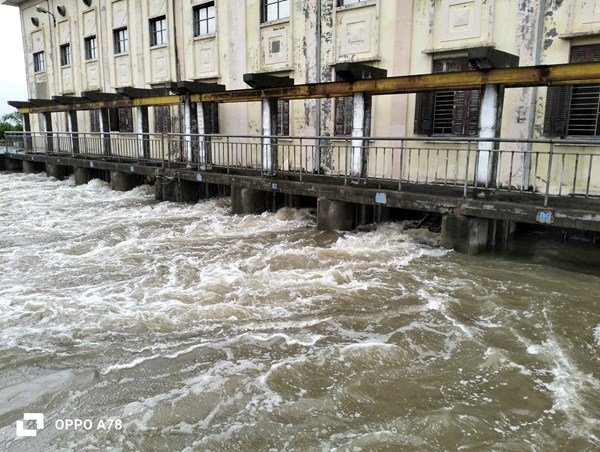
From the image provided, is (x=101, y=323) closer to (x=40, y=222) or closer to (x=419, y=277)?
(x=419, y=277)

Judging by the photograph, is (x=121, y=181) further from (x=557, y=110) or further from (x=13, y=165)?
(x=557, y=110)

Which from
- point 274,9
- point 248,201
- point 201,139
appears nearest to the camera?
point 248,201

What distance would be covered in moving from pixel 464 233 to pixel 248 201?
5.52 m

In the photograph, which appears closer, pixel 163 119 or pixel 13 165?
pixel 163 119

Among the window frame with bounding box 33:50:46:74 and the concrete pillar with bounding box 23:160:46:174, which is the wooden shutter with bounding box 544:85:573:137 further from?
the window frame with bounding box 33:50:46:74

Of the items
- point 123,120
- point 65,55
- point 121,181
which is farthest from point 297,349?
point 65,55

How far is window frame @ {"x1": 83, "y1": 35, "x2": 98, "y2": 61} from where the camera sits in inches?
851

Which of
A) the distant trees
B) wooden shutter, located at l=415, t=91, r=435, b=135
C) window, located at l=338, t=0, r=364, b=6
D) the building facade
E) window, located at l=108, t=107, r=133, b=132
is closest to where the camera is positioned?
the building facade

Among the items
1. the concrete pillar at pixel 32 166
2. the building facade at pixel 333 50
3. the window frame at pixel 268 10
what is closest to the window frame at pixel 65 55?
the building facade at pixel 333 50

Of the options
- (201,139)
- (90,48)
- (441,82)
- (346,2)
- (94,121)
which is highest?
(90,48)

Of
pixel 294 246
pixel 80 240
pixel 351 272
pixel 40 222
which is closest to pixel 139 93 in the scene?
pixel 40 222

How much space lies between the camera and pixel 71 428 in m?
3.66

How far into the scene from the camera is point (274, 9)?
14.1 m

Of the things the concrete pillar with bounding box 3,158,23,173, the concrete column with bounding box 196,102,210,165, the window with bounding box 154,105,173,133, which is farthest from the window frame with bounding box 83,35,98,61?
the concrete column with bounding box 196,102,210,165
